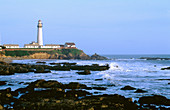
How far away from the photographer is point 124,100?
80.1 ft

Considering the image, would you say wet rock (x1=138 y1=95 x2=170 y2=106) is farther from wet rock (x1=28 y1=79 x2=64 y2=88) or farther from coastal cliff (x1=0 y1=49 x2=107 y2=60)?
coastal cliff (x1=0 y1=49 x2=107 y2=60)

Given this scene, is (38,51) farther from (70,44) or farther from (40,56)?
(70,44)

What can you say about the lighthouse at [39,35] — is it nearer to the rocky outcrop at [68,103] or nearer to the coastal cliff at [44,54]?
the coastal cliff at [44,54]

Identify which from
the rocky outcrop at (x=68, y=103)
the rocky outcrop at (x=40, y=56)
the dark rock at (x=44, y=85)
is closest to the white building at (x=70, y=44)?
the rocky outcrop at (x=40, y=56)

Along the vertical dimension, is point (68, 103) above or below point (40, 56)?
below

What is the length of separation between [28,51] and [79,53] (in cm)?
3987

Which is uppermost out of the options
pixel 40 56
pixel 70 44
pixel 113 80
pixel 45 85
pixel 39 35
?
pixel 39 35

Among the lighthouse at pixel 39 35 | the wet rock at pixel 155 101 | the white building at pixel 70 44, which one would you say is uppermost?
the lighthouse at pixel 39 35

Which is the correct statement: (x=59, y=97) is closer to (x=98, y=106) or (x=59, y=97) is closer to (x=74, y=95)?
(x=74, y=95)

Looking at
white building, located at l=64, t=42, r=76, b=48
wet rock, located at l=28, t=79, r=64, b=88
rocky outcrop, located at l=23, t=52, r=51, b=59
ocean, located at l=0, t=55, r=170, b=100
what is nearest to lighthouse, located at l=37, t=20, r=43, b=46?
rocky outcrop, located at l=23, t=52, r=51, b=59

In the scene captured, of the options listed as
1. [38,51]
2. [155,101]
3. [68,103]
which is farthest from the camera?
[38,51]

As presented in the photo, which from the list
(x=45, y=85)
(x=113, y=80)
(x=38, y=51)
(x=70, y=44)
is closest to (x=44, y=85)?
(x=45, y=85)

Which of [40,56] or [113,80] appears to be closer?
[113,80]

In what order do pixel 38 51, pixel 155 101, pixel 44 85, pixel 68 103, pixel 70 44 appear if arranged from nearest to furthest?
pixel 68 103 < pixel 155 101 < pixel 44 85 < pixel 38 51 < pixel 70 44
